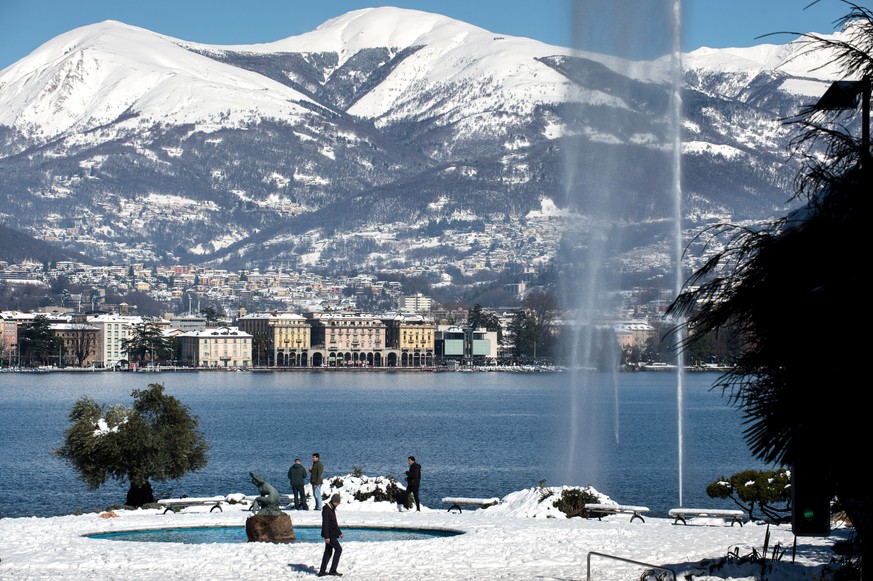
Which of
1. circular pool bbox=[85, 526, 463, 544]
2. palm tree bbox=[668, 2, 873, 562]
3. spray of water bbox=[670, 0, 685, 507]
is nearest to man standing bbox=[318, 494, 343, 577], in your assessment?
circular pool bbox=[85, 526, 463, 544]

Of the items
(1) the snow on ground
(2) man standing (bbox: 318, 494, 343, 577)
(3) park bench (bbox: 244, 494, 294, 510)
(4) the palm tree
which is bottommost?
(3) park bench (bbox: 244, 494, 294, 510)

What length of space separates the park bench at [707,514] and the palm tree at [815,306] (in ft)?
32.5

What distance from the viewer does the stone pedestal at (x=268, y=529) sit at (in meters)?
19.2

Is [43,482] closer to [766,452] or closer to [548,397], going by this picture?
[766,452]

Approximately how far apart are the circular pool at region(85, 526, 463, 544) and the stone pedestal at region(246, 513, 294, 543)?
637 millimetres

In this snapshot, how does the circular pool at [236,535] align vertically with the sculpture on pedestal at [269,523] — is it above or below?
below

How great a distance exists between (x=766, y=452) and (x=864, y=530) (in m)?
0.96

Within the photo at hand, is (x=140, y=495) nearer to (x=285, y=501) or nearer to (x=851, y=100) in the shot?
(x=285, y=501)

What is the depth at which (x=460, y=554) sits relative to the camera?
17.8 meters

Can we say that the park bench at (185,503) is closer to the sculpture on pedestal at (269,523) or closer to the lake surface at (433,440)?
the sculpture on pedestal at (269,523)

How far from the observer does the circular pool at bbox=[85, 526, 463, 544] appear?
802 inches

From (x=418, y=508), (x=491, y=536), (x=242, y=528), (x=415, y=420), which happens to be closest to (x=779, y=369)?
(x=491, y=536)

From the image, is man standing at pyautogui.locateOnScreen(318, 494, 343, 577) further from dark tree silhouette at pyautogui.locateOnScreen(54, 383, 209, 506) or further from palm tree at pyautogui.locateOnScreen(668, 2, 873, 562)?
dark tree silhouette at pyautogui.locateOnScreen(54, 383, 209, 506)

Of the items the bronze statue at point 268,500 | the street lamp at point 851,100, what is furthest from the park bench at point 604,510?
the street lamp at point 851,100
